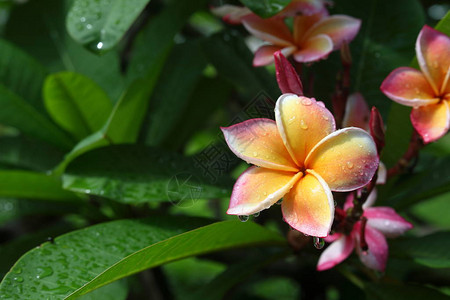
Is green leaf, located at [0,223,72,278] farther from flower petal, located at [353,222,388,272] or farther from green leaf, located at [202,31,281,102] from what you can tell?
flower petal, located at [353,222,388,272]

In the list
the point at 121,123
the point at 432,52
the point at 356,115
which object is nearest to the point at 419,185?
the point at 356,115

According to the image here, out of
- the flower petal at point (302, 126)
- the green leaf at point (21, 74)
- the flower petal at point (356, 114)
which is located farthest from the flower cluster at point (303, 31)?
the green leaf at point (21, 74)

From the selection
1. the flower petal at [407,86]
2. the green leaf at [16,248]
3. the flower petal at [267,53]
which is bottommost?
the green leaf at [16,248]

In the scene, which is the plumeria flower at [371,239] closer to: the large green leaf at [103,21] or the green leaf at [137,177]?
the green leaf at [137,177]

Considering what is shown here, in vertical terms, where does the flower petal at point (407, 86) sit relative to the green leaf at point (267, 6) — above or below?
below

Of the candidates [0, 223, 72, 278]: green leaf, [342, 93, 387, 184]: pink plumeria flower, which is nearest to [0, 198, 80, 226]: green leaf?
[0, 223, 72, 278]: green leaf

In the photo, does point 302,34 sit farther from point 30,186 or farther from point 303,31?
point 30,186
